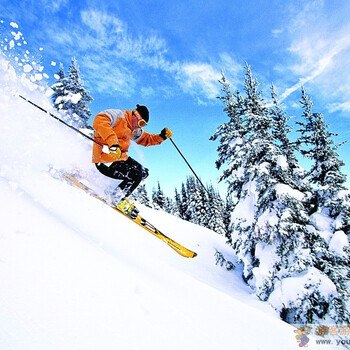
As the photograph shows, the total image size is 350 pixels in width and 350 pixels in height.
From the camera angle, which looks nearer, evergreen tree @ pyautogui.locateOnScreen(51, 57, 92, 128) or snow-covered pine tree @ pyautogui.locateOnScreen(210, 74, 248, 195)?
snow-covered pine tree @ pyautogui.locateOnScreen(210, 74, 248, 195)

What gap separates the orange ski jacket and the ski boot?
1208mm

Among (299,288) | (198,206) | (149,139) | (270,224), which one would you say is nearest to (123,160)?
(149,139)

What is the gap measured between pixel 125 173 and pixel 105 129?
1288 mm

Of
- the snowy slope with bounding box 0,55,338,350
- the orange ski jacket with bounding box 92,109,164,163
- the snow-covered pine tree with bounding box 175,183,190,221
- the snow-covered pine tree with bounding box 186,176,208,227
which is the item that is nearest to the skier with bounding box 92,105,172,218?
the orange ski jacket with bounding box 92,109,164,163

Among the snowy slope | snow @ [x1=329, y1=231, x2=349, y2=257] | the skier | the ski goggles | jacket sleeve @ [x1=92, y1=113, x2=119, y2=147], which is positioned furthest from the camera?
snow @ [x1=329, y1=231, x2=349, y2=257]

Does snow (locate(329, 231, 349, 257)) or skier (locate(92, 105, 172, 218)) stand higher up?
snow (locate(329, 231, 349, 257))

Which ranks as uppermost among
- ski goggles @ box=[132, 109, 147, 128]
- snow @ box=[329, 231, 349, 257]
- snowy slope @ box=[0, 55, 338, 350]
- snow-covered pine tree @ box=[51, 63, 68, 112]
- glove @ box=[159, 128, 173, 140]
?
snow-covered pine tree @ box=[51, 63, 68, 112]

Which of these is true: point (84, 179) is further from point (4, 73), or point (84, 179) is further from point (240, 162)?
point (240, 162)

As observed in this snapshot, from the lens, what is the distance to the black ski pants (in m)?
5.78

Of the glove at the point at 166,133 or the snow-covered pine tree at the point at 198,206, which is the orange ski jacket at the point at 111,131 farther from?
the snow-covered pine tree at the point at 198,206

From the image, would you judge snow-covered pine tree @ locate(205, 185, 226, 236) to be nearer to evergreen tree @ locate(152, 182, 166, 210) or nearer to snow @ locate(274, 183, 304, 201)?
evergreen tree @ locate(152, 182, 166, 210)

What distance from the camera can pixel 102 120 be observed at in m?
5.16

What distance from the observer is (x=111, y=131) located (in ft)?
16.4

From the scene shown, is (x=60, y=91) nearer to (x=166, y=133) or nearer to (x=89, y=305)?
(x=166, y=133)
